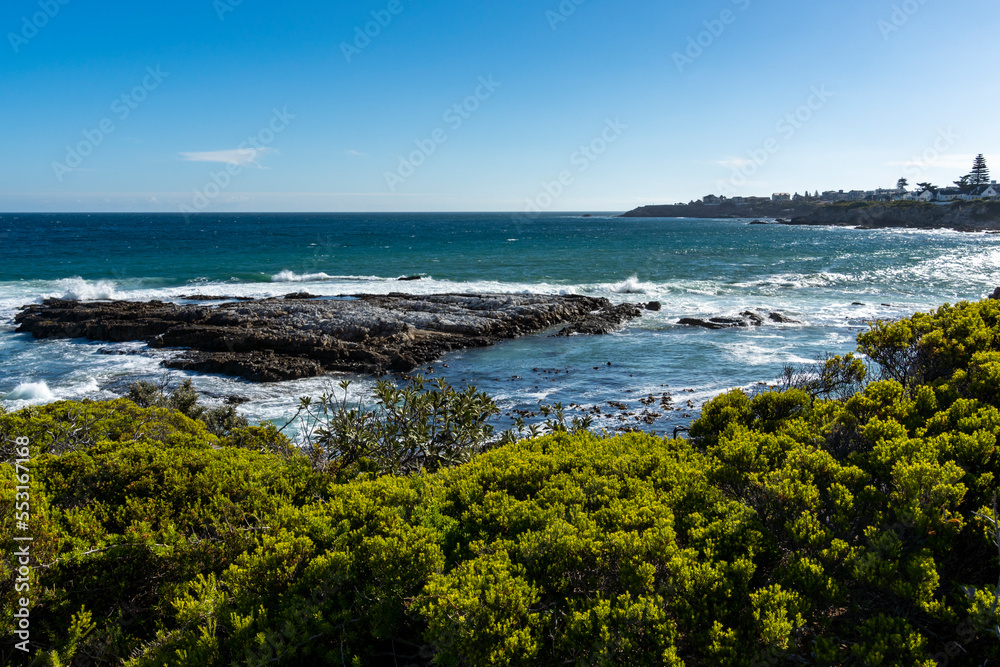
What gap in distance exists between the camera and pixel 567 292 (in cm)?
3219

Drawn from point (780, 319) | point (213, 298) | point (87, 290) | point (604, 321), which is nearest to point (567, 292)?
point (604, 321)

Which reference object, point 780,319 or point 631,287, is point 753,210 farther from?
point 780,319

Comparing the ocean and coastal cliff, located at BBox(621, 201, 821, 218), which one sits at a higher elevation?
coastal cliff, located at BBox(621, 201, 821, 218)

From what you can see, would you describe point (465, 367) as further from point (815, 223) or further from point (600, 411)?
point (815, 223)

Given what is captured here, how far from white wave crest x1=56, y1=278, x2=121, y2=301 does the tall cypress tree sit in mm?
154930

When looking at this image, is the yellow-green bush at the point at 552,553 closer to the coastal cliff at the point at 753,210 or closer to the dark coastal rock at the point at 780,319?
the dark coastal rock at the point at 780,319

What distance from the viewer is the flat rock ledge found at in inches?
699

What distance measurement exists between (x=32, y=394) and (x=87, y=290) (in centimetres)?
1931

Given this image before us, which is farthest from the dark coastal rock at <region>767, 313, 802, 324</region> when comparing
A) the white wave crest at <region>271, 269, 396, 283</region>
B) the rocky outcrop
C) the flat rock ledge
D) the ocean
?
the white wave crest at <region>271, 269, 396, 283</region>

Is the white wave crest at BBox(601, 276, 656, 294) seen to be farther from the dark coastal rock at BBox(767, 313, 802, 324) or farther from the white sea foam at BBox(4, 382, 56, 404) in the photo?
the white sea foam at BBox(4, 382, 56, 404)

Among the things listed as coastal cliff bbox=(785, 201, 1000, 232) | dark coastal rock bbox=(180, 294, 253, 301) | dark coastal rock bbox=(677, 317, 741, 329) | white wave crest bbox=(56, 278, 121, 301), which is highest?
coastal cliff bbox=(785, 201, 1000, 232)

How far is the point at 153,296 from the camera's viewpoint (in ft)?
98.1

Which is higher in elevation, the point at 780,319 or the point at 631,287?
the point at 631,287

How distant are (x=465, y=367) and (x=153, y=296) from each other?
71.6 ft
